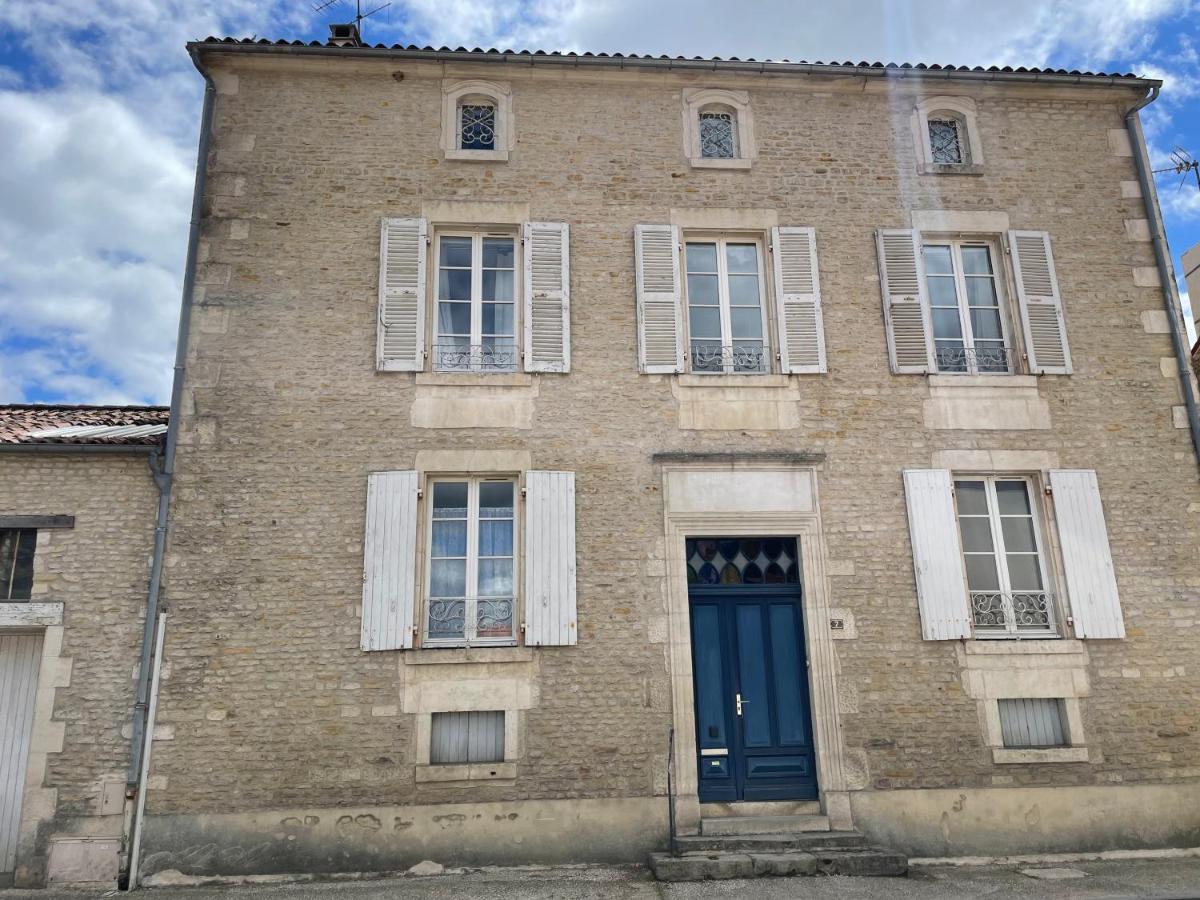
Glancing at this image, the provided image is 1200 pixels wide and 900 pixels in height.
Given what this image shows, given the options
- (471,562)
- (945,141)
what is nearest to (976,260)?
(945,141)

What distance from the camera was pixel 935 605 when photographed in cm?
716

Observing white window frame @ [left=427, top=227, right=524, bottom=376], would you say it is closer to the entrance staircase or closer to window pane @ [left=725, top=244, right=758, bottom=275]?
window pane @ [left=725, top=244, right=758, bottom=275]

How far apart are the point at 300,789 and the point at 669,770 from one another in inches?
114

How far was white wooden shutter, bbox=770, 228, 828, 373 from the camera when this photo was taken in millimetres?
7703

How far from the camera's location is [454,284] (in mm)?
7871

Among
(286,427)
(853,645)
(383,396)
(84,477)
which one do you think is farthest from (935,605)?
(84,477)

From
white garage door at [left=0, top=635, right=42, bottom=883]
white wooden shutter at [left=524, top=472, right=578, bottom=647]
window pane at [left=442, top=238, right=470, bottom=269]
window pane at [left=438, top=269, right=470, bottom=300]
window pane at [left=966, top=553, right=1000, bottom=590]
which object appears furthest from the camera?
window pane at [left=442, top=238, right=470, bottom=269]

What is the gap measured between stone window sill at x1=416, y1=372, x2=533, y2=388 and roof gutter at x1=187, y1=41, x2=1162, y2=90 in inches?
124

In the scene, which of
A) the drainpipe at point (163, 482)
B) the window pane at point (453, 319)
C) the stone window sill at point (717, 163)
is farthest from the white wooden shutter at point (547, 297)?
the drainpipe at point (163, 482)

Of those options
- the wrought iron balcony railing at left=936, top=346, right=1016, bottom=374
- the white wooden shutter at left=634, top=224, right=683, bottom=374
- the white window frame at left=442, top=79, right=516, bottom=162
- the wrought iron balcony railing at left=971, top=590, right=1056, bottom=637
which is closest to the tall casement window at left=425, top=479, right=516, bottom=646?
the white wooden shutter at left=634, top=224, right=683, bottom=374

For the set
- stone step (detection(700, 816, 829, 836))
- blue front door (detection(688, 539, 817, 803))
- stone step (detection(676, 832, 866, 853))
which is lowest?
stone step (detection(676, 832, 866, 853))

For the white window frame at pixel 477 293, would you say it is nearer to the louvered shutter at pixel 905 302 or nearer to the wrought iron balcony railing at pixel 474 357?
the wrought iron balcony railing at pixel 474 357

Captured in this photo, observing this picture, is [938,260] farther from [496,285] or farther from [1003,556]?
[496,285]

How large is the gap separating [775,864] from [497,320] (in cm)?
505
